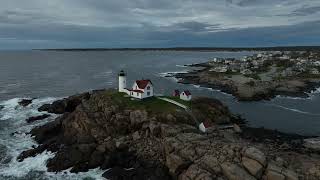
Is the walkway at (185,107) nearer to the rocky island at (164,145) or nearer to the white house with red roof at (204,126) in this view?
the rocky island at (164,145)

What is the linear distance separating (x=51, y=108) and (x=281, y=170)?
138 ft

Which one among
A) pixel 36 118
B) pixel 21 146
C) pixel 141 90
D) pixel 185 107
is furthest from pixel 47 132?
pixel 185 107

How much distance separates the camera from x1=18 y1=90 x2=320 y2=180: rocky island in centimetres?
3238

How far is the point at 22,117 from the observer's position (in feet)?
195

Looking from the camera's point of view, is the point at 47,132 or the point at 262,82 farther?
the point at 262,82

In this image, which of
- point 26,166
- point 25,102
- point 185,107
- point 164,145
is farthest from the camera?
point 25,102

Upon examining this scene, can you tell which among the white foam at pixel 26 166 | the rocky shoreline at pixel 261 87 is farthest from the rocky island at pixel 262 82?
the white foam at pixel 26 166

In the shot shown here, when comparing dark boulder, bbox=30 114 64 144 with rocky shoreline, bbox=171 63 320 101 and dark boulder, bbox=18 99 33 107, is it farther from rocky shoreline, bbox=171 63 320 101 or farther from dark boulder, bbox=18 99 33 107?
rocky shoreline, bbox=171 63 320 101

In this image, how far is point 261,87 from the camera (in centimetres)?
8112

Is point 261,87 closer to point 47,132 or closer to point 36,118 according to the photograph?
point 36,118

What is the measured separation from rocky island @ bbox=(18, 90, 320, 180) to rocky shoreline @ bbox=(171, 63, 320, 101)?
77.7 feet

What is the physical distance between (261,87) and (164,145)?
49168 mm

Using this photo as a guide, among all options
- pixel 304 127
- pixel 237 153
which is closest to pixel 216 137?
pixel 237 153

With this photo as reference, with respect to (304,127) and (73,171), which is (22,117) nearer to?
(73,171)
